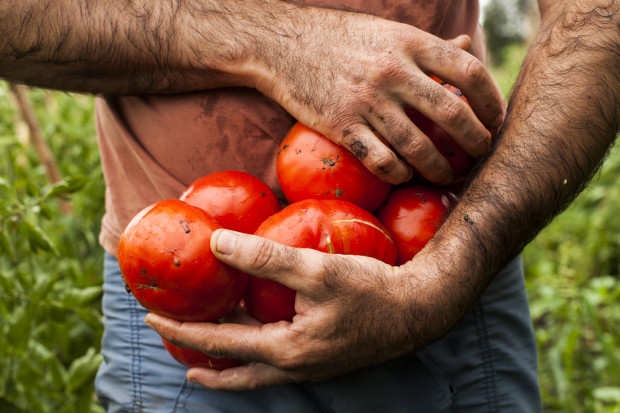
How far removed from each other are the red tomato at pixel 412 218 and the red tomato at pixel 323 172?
0.08m

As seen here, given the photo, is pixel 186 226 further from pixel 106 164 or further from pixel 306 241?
pixel 106 164

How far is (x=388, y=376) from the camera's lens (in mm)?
1604

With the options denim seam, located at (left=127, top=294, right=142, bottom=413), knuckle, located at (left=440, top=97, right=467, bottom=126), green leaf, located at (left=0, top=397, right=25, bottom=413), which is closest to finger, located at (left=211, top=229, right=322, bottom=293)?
knuckle, located at (left=440, top=97, right=467, bottom=126)

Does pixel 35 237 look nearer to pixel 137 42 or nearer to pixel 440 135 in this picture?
pixel 137 42

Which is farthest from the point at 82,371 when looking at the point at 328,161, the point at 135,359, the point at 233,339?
the point at 328,161

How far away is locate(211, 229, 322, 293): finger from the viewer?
1118 mm

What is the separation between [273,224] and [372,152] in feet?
0.99

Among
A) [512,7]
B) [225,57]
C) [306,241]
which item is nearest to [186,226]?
[306,241]

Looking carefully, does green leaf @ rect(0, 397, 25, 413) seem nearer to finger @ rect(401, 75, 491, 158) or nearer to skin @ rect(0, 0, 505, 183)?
skin @ rect(0, 0, 505, 183)

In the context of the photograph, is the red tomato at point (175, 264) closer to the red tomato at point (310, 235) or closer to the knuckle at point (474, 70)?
the red tomato at point (310, 235)

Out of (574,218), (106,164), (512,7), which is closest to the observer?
(106,164)

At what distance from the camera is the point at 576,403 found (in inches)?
122

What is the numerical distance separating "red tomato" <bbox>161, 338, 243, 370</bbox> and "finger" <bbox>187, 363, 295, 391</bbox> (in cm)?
2

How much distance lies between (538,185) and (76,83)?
1.33 m
